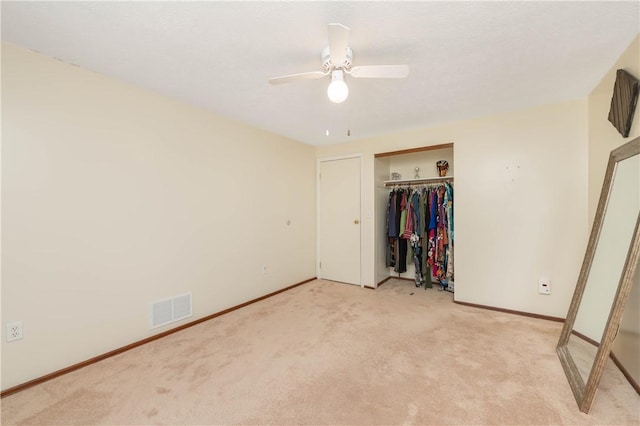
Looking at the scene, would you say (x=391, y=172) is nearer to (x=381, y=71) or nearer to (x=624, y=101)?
(x=624, y=101)

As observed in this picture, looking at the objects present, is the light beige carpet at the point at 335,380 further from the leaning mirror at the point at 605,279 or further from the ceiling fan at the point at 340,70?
the ceiling fan at the point at 340,70

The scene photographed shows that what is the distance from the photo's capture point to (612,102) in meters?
1.99

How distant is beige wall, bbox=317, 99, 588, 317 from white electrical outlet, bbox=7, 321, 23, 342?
3.91 metres

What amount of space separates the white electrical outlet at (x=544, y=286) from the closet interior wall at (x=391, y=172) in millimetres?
1622

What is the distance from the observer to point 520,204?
2.77 m

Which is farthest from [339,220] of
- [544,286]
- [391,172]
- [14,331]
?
[14,331]

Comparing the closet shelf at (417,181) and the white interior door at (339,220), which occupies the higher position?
the closet shelf at (417,181)

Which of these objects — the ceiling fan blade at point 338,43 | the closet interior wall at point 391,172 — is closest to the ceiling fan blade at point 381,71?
the ceiling fan blade at point 338,43

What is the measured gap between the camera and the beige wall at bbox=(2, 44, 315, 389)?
1.68 m

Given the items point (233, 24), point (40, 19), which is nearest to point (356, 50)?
point (233, 24)

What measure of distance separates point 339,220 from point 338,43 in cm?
291

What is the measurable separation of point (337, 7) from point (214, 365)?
8.03 ft

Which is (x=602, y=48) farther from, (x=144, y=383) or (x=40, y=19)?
A: (x=144, y=383)

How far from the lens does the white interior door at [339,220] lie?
3936 millimetres
